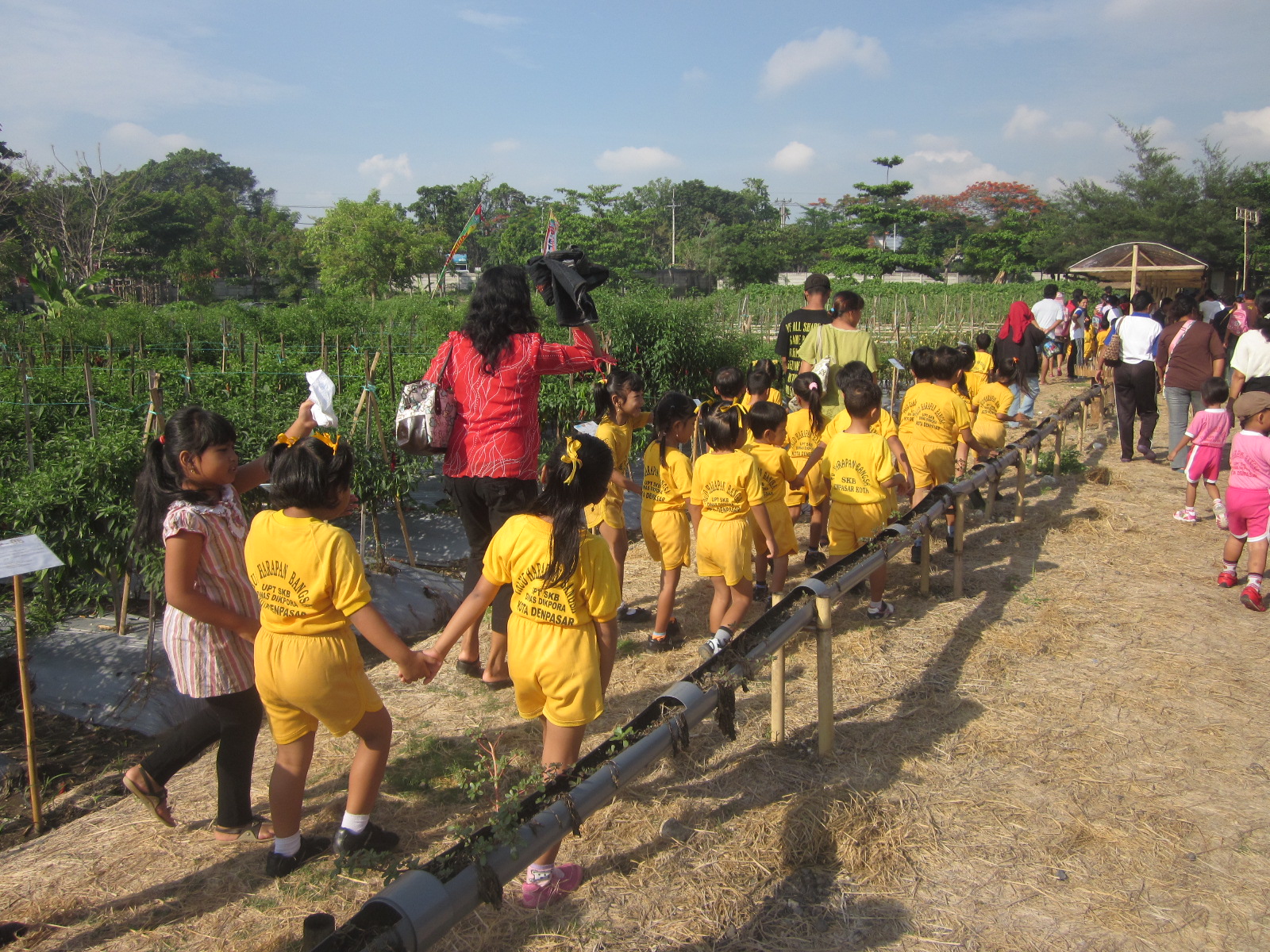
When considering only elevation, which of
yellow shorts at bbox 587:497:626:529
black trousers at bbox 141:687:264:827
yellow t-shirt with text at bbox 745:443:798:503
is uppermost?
yellow t-shirt with text at bbox 745:443:798:503

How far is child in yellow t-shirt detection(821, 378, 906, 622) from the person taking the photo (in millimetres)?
4812

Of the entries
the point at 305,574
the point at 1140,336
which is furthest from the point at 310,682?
the point at 1140,336

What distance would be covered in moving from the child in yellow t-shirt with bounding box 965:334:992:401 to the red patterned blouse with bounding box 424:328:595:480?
559 centimetres

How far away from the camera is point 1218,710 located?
154 inches

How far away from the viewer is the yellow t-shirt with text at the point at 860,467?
15.8ft

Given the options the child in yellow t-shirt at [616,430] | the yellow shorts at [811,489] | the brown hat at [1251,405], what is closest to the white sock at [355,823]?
the child in yellow t-shirt at [616,430]

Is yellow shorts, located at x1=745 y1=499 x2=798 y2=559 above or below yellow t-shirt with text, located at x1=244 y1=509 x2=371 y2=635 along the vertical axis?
below

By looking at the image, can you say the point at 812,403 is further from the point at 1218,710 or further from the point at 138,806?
the point at 138,806

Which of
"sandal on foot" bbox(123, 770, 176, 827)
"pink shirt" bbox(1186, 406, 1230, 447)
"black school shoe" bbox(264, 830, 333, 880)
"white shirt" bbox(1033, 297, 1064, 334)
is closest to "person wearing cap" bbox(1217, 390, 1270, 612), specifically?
"pink shirt" bbox(1186, 406, 1230, 447)

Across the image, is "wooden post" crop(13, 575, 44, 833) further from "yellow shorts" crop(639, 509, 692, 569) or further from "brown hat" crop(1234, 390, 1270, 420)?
"brown hat" crop(1234, 390, 1270, 420)

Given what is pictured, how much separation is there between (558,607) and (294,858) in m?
1.23

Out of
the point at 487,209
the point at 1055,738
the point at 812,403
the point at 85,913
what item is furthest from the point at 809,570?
the point at 487,209

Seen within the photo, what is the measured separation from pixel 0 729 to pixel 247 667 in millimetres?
2375

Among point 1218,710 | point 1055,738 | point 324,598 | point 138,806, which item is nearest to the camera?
point 324,598
